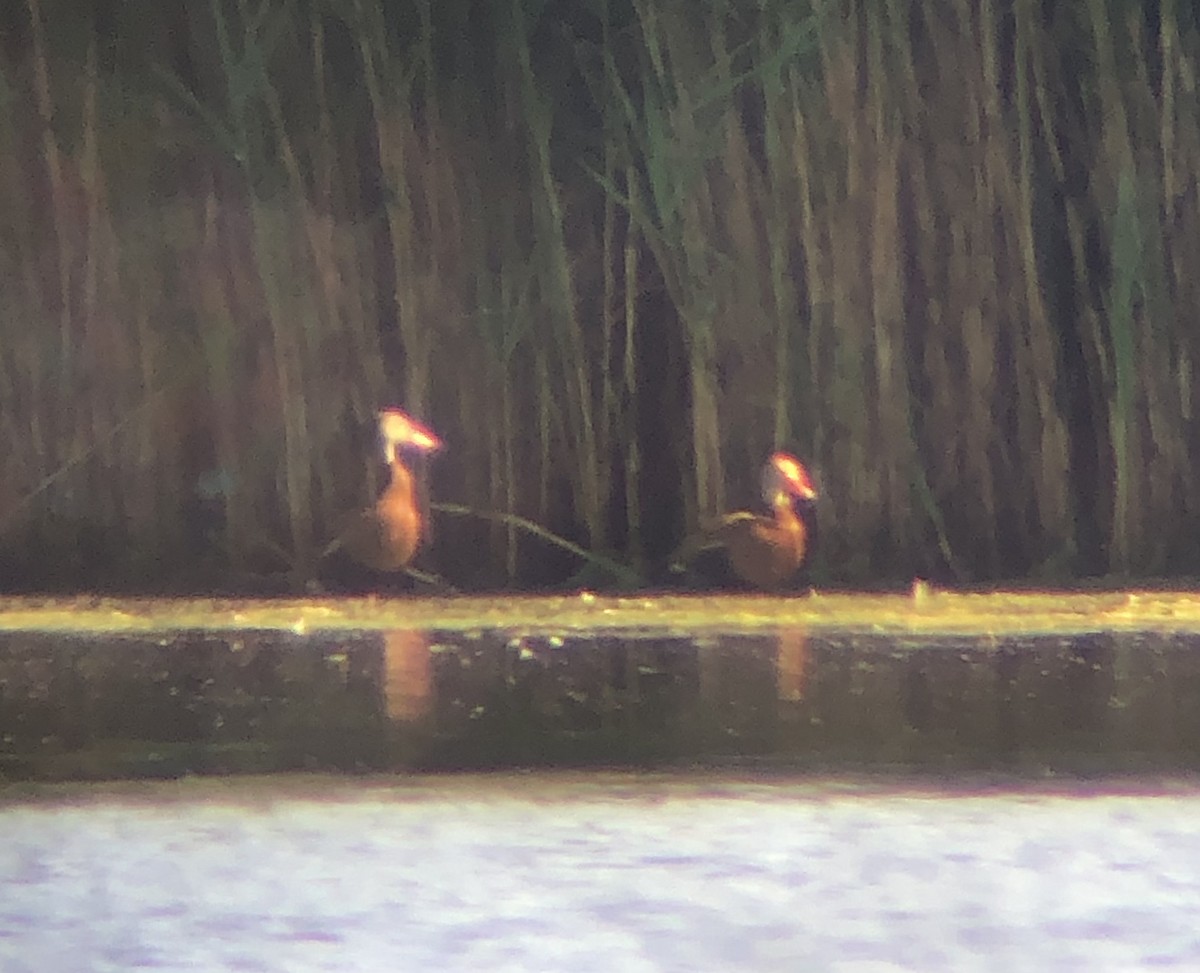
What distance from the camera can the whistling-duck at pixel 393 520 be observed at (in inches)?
38.6

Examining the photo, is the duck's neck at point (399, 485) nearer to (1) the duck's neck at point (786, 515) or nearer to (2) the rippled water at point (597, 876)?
(1) the duck's neck at point (786, 515)

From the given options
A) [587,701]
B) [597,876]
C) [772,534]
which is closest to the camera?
[597,876]

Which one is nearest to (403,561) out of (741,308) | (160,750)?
(741,308)

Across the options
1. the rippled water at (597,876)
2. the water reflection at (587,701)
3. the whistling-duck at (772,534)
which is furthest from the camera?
the whistling-duck at (772,534)

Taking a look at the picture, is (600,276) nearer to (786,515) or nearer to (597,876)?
(786,515)

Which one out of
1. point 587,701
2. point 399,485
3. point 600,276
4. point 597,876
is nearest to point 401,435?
point 399,485

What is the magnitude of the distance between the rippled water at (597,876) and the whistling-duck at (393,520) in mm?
494

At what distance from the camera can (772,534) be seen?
0.98 metres

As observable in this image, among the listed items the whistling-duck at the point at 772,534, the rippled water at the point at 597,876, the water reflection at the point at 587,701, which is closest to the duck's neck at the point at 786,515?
the whistling-duck at the point at 772,534

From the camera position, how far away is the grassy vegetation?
3.25 feet

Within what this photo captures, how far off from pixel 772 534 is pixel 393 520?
0.27 m

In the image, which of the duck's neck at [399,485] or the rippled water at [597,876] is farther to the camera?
the duck's neck at [399,485]

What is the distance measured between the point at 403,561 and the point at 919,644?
383mm

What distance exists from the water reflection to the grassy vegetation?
7.8 inches
